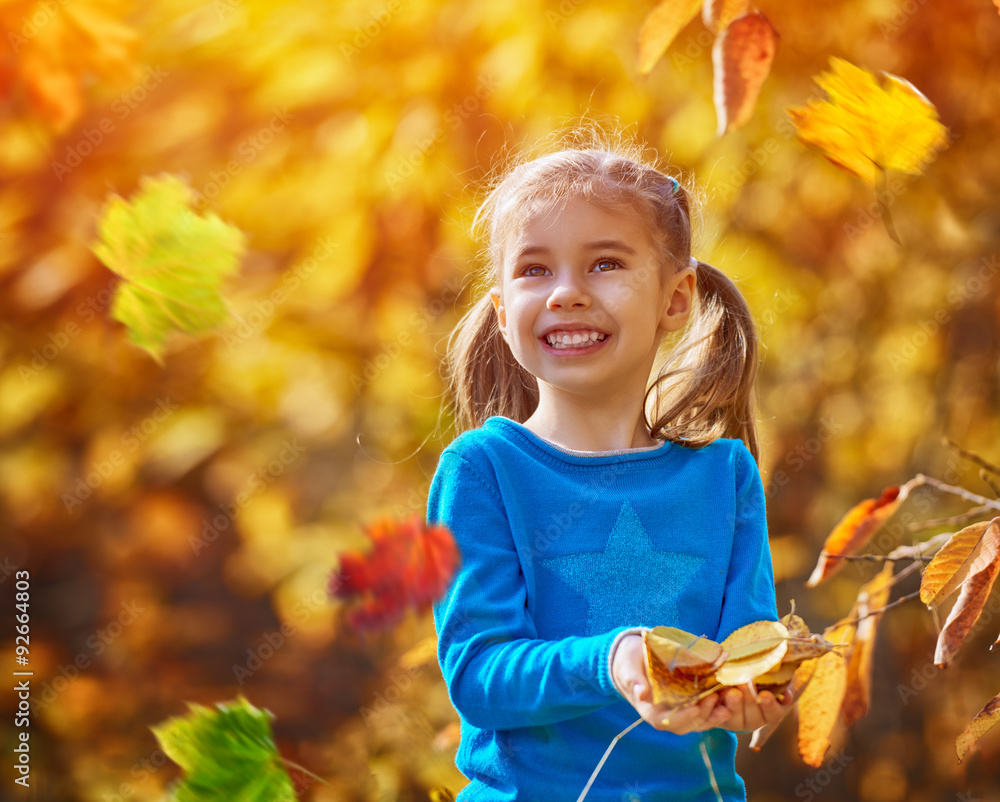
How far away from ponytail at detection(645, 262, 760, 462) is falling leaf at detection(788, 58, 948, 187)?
Answer: 23 cm

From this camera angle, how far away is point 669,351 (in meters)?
1.17

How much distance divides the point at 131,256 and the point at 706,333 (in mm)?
641

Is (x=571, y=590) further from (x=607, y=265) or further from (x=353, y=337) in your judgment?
(x=353, y=337)

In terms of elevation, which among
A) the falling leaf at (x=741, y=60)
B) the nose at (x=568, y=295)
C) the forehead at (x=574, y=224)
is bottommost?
the nose at (x=568, y=295)

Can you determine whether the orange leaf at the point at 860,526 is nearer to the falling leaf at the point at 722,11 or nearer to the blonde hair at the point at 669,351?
the blonde hair at the point at 669,351

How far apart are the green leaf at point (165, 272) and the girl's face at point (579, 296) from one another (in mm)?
371

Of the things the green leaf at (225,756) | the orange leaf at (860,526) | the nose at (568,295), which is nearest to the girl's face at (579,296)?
the nose at (568,295)

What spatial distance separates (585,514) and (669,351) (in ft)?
1.17

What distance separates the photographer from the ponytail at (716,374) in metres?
1.06

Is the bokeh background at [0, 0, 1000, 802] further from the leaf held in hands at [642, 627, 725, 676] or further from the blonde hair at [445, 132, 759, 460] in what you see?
the leaf held in hands at [642, 627, 725, 676]

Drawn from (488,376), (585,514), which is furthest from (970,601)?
(488,376)

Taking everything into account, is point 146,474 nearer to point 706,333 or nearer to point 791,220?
point 706,333

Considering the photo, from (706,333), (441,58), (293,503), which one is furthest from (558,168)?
(293,503)

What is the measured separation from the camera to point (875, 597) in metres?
1.05
